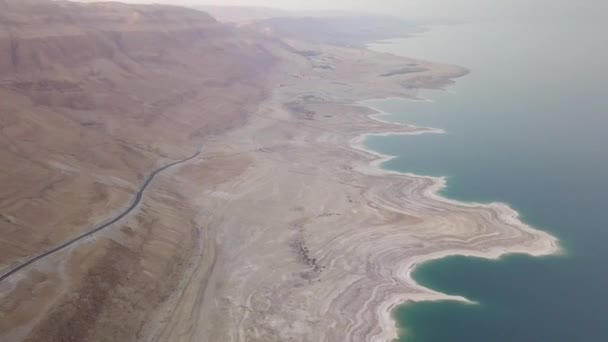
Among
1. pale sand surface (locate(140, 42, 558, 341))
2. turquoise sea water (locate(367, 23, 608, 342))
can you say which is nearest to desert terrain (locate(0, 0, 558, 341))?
pale sand surface (locate(140, 42, 558, 341))

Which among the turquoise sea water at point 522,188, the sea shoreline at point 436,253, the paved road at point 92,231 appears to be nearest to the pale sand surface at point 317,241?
the sea shoreline at point 436,253

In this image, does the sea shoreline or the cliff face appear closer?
the cliff face

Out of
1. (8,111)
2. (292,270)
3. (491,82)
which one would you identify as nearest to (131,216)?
(292,270)

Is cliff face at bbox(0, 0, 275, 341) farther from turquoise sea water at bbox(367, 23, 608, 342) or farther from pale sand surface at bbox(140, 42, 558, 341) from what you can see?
turquoise sea water at bbox(367, 23, 608, 342)

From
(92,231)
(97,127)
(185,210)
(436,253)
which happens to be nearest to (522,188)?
(436,253)

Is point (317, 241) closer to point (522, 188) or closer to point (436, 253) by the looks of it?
point (436, 253)

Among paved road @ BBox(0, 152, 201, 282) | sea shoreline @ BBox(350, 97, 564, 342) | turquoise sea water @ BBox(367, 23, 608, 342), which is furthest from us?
sea shoreline @ BBox(350, 97, 564, 342)

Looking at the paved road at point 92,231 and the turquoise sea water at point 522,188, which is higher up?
the turquoise sea water at point 522,188

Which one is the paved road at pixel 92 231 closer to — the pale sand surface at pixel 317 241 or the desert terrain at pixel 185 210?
the desert terrain at pixel 185 210
